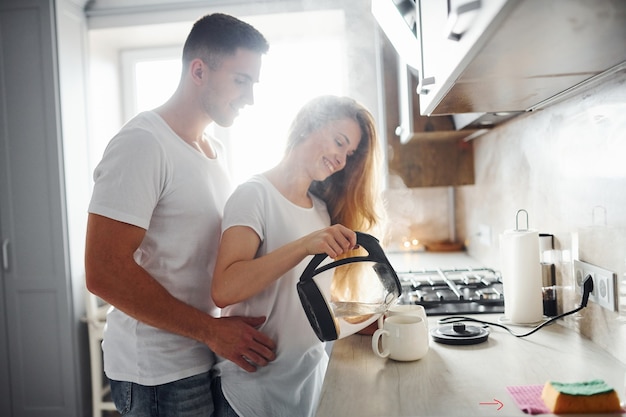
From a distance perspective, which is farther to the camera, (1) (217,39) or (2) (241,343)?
(1) (217,39)

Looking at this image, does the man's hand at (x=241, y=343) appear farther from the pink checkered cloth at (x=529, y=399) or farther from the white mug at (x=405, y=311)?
the pink checkered cloth at (x=529, y=399)

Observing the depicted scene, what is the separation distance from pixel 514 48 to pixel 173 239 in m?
0.87

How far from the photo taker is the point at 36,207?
2740 millimetres

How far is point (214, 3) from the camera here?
2996 millimetres

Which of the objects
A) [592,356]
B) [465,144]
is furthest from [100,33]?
[592,356]

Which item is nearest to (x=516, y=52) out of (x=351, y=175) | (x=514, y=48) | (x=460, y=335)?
(x=514, y=48)

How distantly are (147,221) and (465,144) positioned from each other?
1894 mm

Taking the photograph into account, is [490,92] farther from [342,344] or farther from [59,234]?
[59,234]

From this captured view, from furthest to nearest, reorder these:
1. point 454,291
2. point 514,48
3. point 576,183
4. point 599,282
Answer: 1. point 454,291
2. point 576,183
3. point 599,282
4. point 514,48

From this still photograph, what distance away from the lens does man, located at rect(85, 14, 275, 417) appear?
3.84 ft

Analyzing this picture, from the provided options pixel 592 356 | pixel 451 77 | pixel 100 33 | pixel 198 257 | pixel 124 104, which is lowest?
pixel 592 356

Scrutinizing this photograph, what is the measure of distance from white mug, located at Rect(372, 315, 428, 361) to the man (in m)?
0.29

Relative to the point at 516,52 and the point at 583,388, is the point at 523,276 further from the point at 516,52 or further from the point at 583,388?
the point at 516,52

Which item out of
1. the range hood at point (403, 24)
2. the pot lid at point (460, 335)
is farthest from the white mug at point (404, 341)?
the range hood at point (403, 24)
